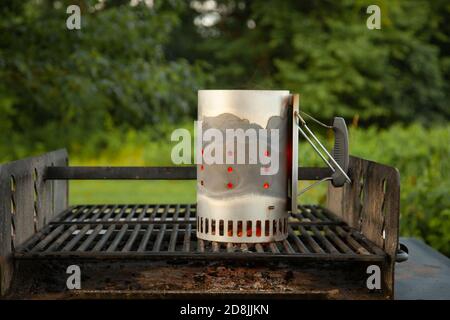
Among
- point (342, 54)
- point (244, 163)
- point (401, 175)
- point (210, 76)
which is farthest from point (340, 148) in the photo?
point (342, 54)

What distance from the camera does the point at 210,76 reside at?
270 inches

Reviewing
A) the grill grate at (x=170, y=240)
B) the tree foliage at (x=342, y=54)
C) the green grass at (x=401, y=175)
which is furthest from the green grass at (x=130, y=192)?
the tree foliage at (x=342, y=54)

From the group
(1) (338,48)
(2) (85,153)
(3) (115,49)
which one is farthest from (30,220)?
(1) (338,48)

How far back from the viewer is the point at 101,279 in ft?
8.00

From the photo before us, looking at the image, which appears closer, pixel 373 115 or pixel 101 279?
pixel 101 279

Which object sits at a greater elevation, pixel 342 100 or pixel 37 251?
pixel 342 100

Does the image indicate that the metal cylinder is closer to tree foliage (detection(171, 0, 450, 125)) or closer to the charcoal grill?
the charcoal grill

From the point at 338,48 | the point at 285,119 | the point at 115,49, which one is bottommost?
the point at 285,119

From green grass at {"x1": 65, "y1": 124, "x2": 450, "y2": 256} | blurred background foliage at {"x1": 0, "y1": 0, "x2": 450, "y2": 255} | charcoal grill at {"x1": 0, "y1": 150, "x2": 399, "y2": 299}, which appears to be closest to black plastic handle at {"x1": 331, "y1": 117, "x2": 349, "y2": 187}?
charcoal grill at {"x1": 0, "y1": 150, "x2": 399, "y2": 299}

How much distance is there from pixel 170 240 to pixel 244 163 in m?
0.49

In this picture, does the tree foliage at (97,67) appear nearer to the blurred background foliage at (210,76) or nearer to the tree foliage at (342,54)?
the blurred background foliage at (210,76)

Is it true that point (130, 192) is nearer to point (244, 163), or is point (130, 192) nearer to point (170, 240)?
point (170, 240)

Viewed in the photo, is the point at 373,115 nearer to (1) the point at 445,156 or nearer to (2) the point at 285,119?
(1) the point at 445,156

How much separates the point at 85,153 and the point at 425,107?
905cm
